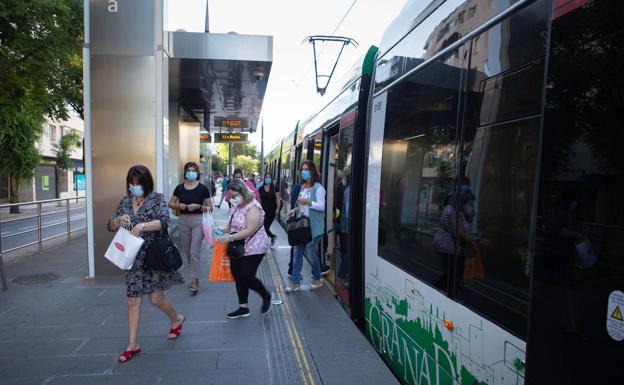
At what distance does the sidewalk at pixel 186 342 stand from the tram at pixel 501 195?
791 millimetres

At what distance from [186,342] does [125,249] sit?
1289 mm

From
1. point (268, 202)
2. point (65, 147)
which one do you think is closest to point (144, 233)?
point (268, 202)

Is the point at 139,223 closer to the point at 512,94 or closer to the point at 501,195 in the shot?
the point at 501,195

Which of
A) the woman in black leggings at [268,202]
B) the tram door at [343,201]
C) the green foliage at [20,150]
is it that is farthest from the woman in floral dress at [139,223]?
the green foliage at [20,150]

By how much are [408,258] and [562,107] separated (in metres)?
1.74

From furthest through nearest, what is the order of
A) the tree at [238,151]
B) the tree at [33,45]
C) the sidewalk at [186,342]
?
1. the tree at [238,151]
2. the tree at [33,45]
3. the sidewalk at [186,342]

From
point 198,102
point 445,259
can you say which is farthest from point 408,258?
point 198,102

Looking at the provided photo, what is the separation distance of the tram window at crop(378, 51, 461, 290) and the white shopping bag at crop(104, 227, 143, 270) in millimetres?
2137

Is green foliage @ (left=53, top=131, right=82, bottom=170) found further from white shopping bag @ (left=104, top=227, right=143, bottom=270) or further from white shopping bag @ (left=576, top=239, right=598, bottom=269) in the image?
white shopping bag @ (left=576, top=239, right=598, bottom=269)

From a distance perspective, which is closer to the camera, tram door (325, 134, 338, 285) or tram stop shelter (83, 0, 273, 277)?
tram door (325, 134, 338, 285)

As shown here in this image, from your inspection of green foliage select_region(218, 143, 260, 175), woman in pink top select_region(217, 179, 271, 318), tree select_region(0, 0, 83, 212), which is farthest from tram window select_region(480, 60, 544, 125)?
green foliage select_region(218, 143, 260, 175)

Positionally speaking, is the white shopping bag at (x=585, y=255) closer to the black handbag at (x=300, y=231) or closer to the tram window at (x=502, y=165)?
the tram window at (x=502, y=165)

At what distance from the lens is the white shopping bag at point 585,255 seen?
1.60m

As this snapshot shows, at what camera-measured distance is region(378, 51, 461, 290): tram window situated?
9.03ft
